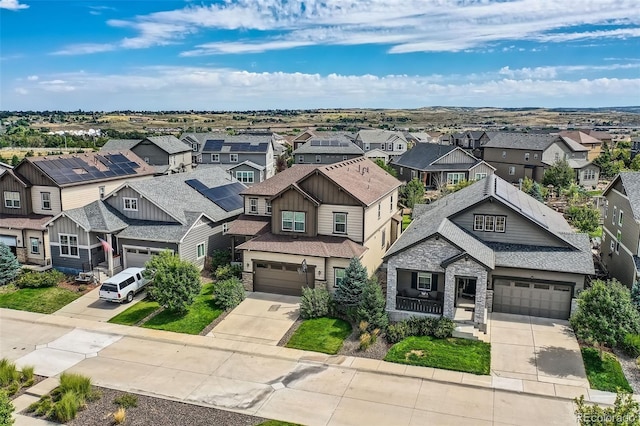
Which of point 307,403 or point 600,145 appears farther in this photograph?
point 600,145

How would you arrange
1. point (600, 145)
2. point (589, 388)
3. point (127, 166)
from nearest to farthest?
point (589, 388), point (127, 166), point (600, 145)

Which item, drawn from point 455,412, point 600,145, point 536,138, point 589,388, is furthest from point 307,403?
point 600,145

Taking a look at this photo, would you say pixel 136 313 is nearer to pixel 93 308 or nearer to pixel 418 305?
pixel 93 308

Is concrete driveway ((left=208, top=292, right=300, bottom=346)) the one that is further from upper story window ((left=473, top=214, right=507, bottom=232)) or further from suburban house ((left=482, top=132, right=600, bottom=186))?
suburban house ((left=482, top=132, right=600, bottom=186))

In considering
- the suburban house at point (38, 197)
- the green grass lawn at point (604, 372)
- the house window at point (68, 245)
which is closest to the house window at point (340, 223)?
the green grass lawn at point (604, 372)

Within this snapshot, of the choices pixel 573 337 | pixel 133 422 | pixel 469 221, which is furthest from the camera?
pixel 469 221

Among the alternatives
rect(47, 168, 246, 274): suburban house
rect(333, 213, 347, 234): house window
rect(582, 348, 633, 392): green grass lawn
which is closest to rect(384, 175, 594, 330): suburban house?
rect(582, 348, 633, 392): green grass lawn

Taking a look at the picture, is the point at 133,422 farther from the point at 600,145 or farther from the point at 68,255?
the point at 600,145
